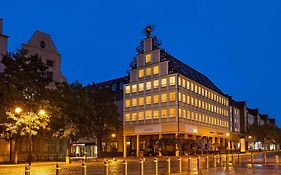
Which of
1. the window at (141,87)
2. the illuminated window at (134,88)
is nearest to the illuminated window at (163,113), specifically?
the window at (141,87)

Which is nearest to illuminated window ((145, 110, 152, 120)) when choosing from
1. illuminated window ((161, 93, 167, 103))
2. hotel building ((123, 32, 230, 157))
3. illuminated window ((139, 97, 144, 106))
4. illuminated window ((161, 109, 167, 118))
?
hotel building ((123, 32, 230, 157))

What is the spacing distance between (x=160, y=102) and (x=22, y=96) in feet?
125

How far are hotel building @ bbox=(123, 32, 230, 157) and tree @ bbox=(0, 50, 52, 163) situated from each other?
32.2 meters

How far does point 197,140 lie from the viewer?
8106 centimetres

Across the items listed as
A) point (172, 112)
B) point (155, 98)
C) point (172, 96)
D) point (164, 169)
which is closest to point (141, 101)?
point (155, 98)

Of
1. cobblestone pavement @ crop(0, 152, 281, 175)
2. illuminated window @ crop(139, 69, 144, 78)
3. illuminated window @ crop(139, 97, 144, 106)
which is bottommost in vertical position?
cobblestone pavement @ crop(0, 152, 281, 175)

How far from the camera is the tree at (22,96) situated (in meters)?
44.0

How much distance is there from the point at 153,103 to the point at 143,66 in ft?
25.1

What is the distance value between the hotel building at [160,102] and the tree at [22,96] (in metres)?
32.2

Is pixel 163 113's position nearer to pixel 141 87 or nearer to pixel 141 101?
pixel 141 101

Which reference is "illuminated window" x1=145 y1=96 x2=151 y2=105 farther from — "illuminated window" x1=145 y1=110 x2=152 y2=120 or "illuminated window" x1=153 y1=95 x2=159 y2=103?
"illuminated window" x1=145 y1=110 x2=152 y2=120

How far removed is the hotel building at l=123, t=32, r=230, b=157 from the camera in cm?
7731

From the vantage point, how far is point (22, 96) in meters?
45.3

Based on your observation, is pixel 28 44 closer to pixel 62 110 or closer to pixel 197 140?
pixel 62 110
